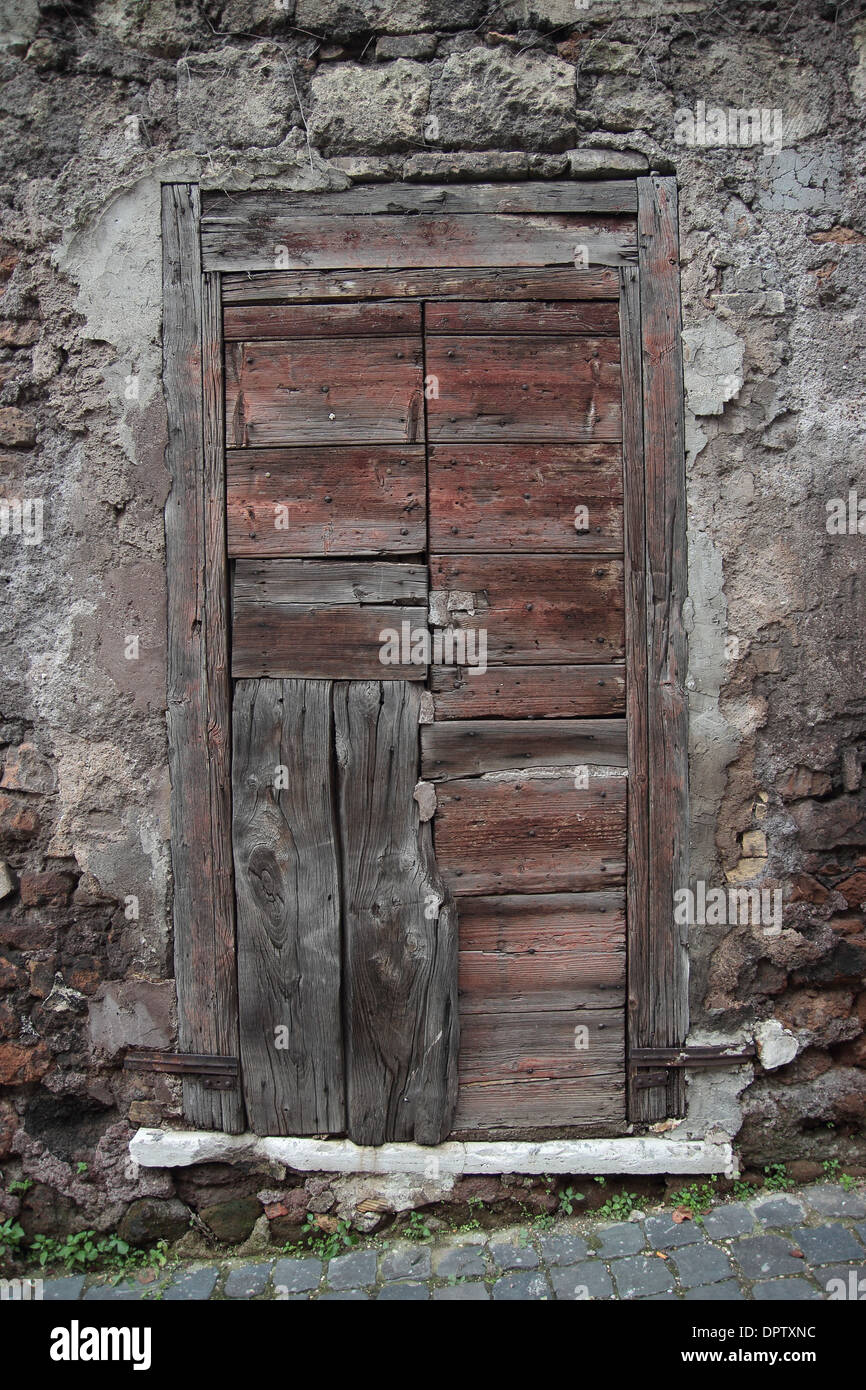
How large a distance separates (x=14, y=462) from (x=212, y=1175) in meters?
2.41

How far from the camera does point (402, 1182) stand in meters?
2.69

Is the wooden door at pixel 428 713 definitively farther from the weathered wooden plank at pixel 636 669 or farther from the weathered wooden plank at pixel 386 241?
the weathered wooden plank at pixel 386 241

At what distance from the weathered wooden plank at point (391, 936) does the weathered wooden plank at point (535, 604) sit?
324mm

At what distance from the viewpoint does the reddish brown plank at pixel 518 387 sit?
2.63 metres

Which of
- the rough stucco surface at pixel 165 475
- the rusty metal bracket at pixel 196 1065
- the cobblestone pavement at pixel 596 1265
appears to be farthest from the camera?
the rusty metal bracket at pixel 196 1065

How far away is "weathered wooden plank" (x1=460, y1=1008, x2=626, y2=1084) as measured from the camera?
2.73 metres

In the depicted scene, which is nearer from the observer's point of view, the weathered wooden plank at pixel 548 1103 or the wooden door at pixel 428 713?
the wooden door at pixel 428 713

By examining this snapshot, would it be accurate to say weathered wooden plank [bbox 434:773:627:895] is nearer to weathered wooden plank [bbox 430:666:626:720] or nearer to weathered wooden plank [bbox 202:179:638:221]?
weathered wooden plank [bbox 430:666:626:720]

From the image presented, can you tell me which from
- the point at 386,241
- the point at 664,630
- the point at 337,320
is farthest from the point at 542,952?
the point at 386,241

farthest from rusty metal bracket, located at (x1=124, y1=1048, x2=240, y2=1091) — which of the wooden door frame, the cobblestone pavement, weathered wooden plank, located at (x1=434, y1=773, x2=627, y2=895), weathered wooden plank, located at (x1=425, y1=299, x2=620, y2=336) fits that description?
weathered wooden plank, located at (x1=425, y1=299, x2=620, y2=336)

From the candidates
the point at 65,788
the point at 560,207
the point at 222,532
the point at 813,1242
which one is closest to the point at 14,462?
the point at 222,532

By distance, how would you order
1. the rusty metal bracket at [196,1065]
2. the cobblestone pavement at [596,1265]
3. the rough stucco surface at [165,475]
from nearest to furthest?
the cobblestone pavement at [596,1265] < the rough stucco surface at [165,475] < the rusty metal bracket at [196,1065]

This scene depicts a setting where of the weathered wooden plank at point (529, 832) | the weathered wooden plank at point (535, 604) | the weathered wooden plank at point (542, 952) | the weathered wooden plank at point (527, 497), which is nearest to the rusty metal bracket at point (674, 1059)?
the weathered wooden plank at point (542, 952)

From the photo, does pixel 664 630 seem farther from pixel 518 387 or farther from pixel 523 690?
pixel 518 387
